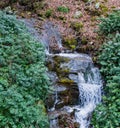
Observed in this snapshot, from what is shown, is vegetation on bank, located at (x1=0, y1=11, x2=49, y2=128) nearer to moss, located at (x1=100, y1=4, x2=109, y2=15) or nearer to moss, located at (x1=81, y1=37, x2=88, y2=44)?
moss, located at (x1=81, y1=37, x2=88, y2=44)

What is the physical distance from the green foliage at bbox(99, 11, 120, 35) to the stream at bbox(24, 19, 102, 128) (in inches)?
50.2

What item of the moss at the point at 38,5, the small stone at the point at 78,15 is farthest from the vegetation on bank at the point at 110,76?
the moss at the point at 38,5

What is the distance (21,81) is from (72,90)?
1.64 m

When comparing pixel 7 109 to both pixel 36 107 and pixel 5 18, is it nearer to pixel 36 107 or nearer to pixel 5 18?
pixel 36 107

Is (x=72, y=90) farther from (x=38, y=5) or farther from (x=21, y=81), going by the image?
(x=38, y=5)

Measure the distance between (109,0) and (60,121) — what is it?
23.4ft

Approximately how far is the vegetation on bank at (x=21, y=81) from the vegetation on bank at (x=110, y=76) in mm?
1318

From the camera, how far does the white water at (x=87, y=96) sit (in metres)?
7.00

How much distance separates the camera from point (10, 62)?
637 centimetres

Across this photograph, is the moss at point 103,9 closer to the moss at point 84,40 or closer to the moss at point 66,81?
the moss at point 84,40

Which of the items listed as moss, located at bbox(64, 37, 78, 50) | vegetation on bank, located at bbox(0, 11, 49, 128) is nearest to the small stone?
moss, located at bbox(64, 37, 78, 50)

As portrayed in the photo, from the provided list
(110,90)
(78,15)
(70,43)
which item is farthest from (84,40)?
(110,90)

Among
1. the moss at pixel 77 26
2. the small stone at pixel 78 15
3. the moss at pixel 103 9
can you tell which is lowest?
the moss at pixel 77 26

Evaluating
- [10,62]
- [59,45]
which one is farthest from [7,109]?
[59,45]
